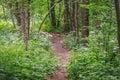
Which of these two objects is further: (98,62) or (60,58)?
(60,58)

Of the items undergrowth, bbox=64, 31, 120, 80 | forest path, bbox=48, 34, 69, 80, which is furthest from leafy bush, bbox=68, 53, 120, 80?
forest path, bbox=48, 34, 69, 80

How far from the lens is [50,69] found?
30.9 ft

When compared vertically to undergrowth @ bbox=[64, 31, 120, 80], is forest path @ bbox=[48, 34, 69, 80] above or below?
below

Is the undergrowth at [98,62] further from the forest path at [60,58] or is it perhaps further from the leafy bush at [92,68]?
A: the forest path at [60,58]

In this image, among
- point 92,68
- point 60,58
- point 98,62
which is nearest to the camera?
point 92,68

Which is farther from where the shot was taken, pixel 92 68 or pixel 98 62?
pixel 98 62

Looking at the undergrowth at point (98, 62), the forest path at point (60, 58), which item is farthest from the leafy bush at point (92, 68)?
the forest path at point (60, 58)

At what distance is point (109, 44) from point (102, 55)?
43 centimetres

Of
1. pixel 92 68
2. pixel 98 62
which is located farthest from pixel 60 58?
pixel 92 68

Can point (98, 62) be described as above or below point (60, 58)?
above

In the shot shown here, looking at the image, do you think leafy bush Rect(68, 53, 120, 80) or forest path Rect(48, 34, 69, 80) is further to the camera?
forest path Rect(48, 34, 69, 80)

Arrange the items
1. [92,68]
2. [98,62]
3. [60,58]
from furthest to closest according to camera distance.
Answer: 1. [60,58]
2. [98,62]
3. [92,68]

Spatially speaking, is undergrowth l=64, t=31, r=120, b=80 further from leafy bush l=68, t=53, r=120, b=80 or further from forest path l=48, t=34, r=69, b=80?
forest path l=48, t=34, r=69, b=80

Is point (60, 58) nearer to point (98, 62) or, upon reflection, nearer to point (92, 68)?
point (98, 62)
